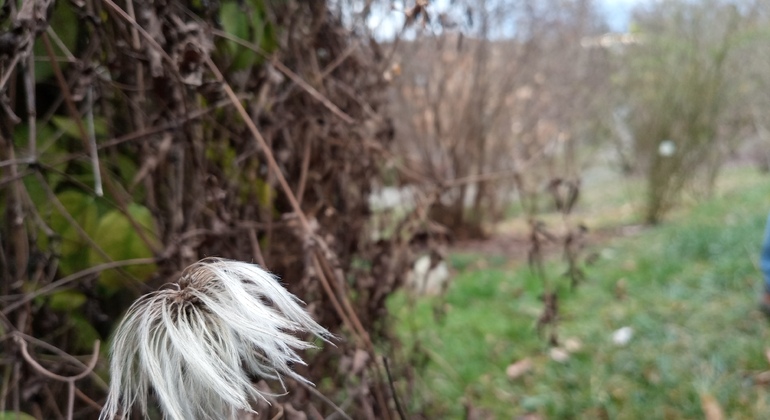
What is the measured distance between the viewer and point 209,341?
55 cm

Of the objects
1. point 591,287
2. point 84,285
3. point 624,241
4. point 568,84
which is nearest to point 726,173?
point 568,84

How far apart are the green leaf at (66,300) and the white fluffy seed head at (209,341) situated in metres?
0.67

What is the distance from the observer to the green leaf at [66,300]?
118 cm

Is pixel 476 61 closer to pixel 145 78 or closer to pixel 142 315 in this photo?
pixel 145 78

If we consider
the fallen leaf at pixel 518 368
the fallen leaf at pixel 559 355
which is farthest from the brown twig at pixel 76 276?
the fallen leaf at pixel 559 355

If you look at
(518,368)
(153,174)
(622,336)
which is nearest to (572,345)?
(622,336)

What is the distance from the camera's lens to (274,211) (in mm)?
1455

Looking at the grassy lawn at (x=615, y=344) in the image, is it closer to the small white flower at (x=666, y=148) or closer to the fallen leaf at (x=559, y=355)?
the fallen leaf at (x=559, y=355)

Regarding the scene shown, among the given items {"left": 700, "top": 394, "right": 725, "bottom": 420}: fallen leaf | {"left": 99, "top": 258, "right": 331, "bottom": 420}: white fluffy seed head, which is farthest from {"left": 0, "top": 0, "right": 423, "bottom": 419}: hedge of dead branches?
{"left": 700, "top": 394, "right": 725, "bottom": 420}: fallen leaf

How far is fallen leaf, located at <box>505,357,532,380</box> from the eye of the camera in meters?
3.18

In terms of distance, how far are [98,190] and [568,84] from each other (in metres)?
8.87

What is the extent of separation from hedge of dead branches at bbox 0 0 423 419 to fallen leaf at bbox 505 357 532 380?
6.10ft

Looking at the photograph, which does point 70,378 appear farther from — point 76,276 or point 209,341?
point 209,341

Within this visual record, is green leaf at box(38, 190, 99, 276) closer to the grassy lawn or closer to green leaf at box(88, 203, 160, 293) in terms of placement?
green leaf at box(88, 203, 160, 293)
